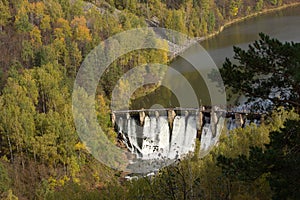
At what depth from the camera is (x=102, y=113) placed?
1126 inches

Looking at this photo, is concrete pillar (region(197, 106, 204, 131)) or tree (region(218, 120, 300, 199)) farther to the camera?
concrete pillar (region(197, 106, 204, 131))

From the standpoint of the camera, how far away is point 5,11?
134 ft

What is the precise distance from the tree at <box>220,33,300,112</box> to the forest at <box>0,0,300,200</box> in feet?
0.07

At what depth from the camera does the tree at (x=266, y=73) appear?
8.47 metres

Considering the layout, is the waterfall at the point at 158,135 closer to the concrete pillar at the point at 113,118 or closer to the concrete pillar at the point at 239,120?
the concrete pillar at the point at 113,118

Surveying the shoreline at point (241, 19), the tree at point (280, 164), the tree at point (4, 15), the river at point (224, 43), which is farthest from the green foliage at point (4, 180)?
the shoreline at point (241, 19)

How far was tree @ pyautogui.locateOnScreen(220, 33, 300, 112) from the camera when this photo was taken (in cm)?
847

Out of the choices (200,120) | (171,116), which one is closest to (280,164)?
(200,120)

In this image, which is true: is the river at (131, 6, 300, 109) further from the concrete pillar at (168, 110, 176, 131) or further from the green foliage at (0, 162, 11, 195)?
the green foliage at (0, 162, 11, 195)

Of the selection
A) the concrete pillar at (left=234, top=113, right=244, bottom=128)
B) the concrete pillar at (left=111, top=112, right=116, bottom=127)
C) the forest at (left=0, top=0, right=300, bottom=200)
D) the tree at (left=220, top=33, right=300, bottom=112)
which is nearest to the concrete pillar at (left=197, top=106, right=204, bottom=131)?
the concrete pillar at (left=234, top=113, right=244, bottom=128)

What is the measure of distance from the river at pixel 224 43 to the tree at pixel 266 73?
844 inches

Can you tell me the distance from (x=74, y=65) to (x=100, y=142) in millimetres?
10150

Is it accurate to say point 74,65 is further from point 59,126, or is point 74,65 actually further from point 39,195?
point 39,195

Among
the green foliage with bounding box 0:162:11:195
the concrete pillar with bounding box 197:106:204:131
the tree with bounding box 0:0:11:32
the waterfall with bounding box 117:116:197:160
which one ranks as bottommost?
the green foliage with bounding box 0:162:11:195
